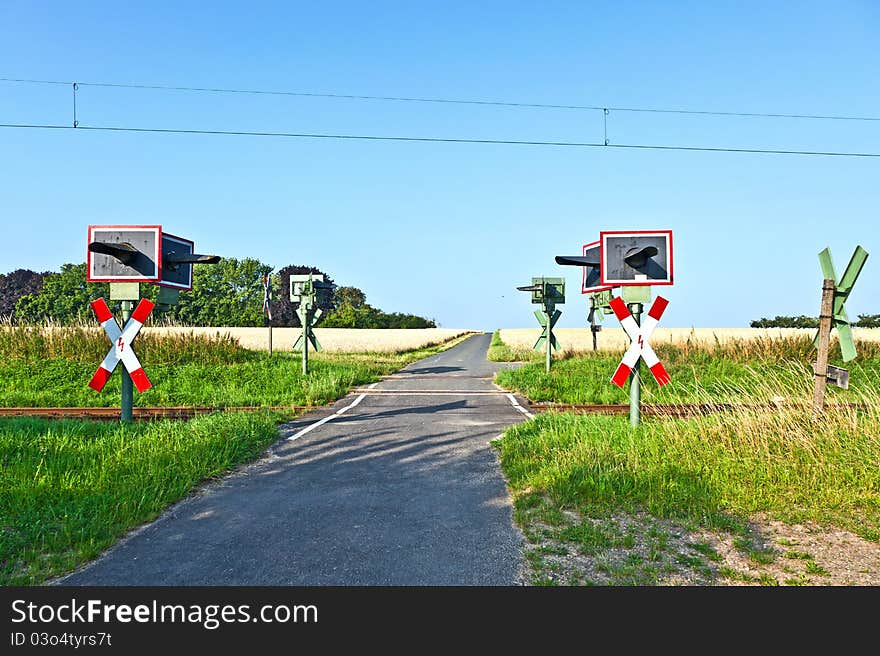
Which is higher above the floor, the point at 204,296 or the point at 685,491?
the point at 204,296

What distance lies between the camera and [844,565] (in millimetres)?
4098

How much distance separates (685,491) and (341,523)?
339 cm

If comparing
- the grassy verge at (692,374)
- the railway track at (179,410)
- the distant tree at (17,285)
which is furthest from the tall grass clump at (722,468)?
the distant tree at (17,285)

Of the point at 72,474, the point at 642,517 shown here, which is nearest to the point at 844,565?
the point at 642,517

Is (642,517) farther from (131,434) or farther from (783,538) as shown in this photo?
(131,434)

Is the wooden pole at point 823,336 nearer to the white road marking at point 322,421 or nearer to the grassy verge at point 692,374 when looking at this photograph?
the grassy verge at point 692,374

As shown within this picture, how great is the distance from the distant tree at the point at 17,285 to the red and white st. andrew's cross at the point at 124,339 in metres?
100

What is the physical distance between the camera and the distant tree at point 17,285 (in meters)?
91.1

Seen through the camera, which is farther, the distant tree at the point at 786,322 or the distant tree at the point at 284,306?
the distant tree at the point at 284,306

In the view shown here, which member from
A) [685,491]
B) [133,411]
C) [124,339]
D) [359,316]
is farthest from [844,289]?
[359,316]

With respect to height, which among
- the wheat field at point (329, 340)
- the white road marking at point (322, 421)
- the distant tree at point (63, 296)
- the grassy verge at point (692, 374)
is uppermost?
the distant tree at point (63, 296)

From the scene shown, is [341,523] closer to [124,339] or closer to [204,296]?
[124,339]

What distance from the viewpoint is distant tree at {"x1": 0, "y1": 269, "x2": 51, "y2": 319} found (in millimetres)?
91062

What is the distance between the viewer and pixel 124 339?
867 cm
